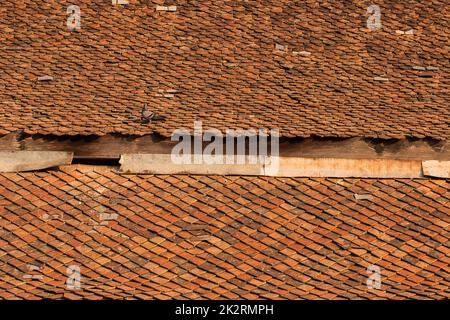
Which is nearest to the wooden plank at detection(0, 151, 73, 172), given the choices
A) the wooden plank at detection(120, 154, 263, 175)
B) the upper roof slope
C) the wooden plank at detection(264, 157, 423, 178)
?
the upper roof slope

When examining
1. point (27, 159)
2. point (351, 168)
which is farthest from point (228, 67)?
point (27, 159)

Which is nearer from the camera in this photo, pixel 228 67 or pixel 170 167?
pixel 170 167

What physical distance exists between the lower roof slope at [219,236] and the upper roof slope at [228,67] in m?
0.82

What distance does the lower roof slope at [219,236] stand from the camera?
9.93 m

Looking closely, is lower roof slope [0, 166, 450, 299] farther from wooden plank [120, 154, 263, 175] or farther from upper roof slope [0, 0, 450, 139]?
upper roof slope [0, 0, 450, 139]

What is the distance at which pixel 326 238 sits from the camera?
10852 mm

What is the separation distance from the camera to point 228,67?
1364 cm

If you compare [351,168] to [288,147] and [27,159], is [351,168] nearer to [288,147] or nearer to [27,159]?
[288,147]

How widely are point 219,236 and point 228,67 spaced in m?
3.57
